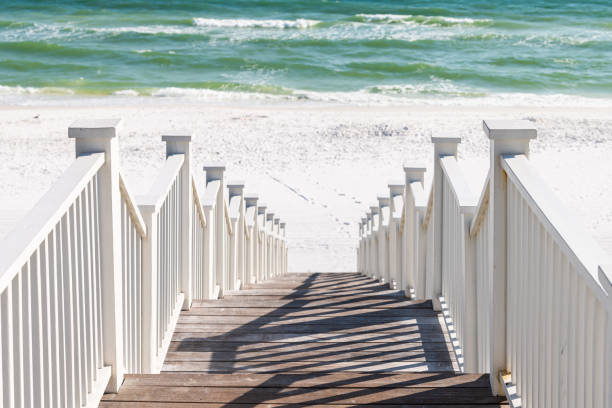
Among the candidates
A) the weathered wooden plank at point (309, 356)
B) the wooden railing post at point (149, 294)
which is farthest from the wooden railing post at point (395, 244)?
the wooden railing post at point (149, 294)

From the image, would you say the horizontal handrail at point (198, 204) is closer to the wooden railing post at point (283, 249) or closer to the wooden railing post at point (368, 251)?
the wooden railing post at point (368, 251)

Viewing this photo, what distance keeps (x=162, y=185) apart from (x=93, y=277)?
1.22m

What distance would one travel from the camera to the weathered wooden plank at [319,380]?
3748mm

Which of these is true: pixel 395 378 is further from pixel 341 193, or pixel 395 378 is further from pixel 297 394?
pixel 341 193

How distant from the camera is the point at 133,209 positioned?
3.98 meters

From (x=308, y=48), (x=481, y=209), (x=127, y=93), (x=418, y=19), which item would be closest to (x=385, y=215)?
(x=481, y=209)

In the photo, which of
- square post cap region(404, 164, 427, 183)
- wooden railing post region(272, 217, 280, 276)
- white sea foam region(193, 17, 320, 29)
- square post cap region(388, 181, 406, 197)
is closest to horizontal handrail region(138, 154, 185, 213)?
square post cap region(404, 164, 427, 183)

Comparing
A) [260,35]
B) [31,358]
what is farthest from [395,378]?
[260,35]

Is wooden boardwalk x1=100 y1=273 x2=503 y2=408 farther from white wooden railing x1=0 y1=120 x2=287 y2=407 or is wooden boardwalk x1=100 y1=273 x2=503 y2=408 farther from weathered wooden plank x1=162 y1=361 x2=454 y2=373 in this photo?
white wooden railing x1=0 y1=120 x2=287 y2=407

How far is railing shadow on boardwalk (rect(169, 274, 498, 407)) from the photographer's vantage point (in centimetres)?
370

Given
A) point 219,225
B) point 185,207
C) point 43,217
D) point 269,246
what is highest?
point 43,217

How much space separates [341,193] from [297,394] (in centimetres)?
1321

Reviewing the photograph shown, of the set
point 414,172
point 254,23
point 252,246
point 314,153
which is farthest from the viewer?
point 254,23

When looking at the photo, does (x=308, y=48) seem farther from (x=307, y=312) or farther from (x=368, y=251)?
(x=307, y=312)
